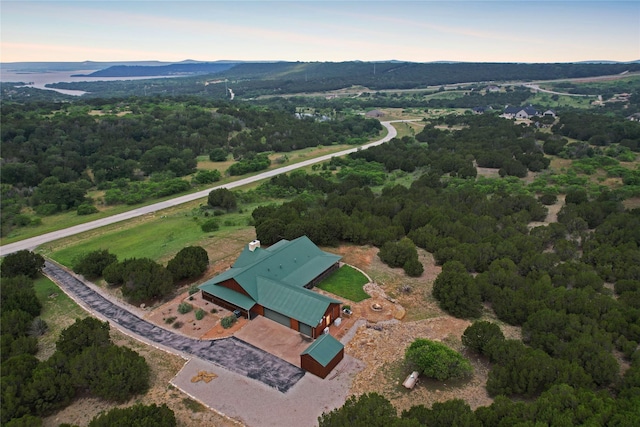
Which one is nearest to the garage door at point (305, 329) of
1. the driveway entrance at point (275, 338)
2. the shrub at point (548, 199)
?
the driveway entrance at point (275, 338)

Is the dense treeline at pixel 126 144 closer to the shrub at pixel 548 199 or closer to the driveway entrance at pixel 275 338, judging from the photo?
the driveway entrance at pixel 275 338

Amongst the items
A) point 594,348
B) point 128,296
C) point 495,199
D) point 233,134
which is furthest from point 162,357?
point 233,134

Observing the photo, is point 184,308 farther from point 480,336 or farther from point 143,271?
point 480,336

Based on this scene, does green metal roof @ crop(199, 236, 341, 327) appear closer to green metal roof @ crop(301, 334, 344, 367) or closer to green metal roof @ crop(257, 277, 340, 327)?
green metal roof @ crop(257, 277, 340, 327)

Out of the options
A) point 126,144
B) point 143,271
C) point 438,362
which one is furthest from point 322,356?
point 126,144

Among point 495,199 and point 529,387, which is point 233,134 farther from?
point 529,387

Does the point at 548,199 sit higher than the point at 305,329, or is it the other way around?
the point at 548,199

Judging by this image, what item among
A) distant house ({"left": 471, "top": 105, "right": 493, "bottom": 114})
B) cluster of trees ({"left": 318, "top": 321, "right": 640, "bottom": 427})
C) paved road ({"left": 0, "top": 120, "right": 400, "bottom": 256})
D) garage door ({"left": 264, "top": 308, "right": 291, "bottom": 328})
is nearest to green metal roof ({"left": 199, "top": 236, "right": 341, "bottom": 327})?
garage door ({"left": 264, "top": 308, "right": 291, "bottom": 328})
